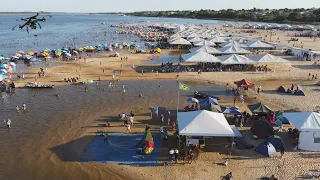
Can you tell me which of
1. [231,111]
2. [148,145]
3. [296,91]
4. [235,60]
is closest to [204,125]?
[148,145]

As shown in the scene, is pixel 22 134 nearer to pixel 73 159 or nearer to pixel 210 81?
pixel 73 159

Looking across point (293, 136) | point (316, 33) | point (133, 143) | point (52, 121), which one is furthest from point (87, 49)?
point (316, 33)

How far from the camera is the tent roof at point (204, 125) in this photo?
56.6ft

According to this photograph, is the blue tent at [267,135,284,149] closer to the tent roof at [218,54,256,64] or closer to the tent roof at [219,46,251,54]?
the tent roof at [218,54,256,64]

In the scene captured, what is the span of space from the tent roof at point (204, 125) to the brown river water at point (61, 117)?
4976 millimetres

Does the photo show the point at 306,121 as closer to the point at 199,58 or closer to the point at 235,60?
the point at 235,60

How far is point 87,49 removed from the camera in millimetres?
57312

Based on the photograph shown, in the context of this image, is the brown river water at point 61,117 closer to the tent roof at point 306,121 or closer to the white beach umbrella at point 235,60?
the white beach umbrella at point 235,60

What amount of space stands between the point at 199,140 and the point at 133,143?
4112 mm

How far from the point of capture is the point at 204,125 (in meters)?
17.8

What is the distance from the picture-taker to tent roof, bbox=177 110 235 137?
17266 millimetres

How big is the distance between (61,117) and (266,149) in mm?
15146

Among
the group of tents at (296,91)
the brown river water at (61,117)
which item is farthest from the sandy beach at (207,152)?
the group of tents at (296,91)

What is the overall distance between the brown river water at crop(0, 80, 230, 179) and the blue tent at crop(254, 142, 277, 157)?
8352 millimetres
